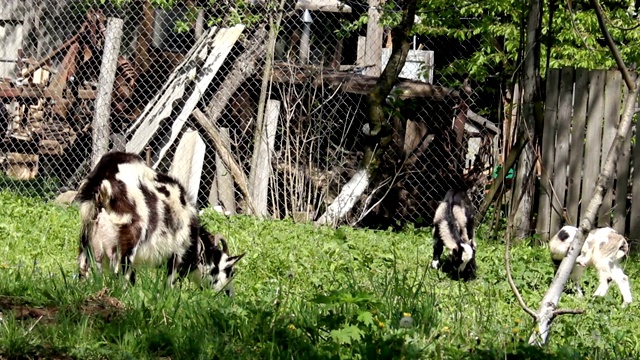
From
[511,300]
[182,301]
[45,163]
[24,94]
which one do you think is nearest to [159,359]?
[182,301]

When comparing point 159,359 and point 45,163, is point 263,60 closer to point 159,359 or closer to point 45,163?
point 45,163

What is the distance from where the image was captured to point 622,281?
8945 mm

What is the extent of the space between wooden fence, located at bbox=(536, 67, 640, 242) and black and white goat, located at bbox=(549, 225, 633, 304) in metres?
1.48

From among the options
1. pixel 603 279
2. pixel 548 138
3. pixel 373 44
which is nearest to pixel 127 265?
pixel 603 279

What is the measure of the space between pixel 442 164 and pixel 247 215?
2719mm

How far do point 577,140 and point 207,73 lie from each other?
4858 mm

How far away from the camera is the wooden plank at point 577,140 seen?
11430 millimetres

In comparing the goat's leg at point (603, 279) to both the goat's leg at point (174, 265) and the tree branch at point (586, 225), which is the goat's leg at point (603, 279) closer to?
the goat's leg at point (174, 265)

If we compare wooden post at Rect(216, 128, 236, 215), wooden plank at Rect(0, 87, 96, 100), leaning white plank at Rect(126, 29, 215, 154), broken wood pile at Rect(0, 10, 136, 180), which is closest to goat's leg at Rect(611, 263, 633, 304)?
wooden post at Rect(216, 128, 236, 215)

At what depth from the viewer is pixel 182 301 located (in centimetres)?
520

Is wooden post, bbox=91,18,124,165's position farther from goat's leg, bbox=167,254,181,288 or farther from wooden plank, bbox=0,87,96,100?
goat's leg, bbox=167,254,181,288

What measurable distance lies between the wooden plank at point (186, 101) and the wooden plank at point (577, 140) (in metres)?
4.45

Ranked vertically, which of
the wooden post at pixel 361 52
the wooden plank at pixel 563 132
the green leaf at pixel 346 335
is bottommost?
the green leaf at pixel 346 335

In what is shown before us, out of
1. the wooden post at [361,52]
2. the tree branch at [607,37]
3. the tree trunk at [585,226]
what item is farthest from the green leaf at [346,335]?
the wooden post at [361,52]
